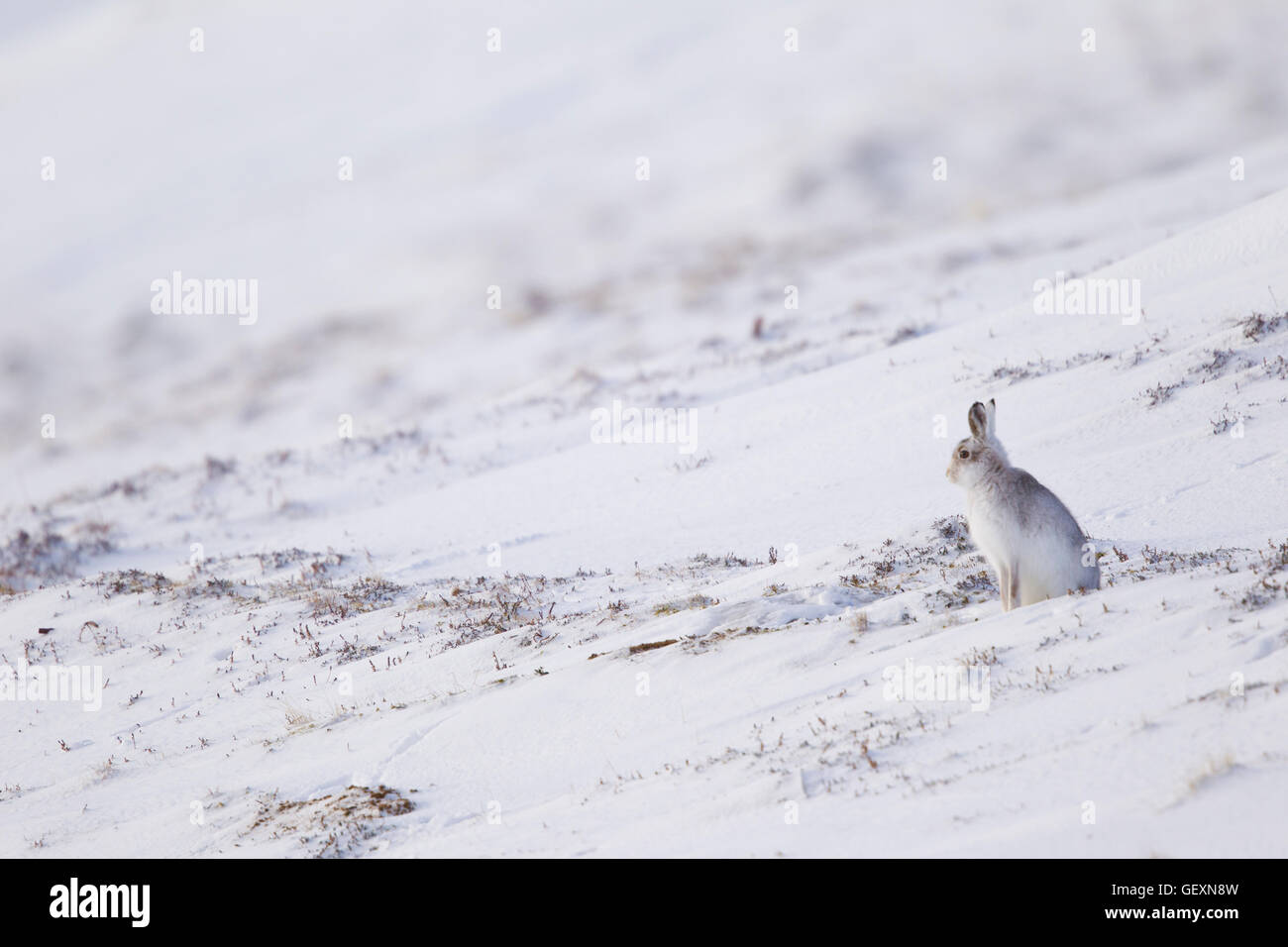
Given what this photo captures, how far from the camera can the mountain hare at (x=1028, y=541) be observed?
7.40 m

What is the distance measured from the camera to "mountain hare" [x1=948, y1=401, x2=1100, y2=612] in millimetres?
7402

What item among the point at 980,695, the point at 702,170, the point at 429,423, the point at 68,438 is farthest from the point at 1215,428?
the point at 702,170

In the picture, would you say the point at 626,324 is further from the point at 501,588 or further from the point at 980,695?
the point at 980,695

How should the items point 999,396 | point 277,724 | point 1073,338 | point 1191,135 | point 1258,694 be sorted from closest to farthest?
point 1258,694 → point 277,724 → point 999,396 → point 1073,338 → point 1191,135

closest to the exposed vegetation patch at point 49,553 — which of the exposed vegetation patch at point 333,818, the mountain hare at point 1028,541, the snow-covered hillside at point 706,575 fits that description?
the snow-covered hillside at point 706,575

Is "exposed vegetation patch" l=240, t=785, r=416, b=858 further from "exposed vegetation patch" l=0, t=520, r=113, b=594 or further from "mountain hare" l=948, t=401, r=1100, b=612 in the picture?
"exposed vegetation patch" l=0, t=520, r=113, b=594

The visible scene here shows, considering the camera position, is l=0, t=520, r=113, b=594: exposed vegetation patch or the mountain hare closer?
the mountain hare

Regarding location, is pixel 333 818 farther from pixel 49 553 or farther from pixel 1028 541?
pixel 49 553

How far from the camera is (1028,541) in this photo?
7434mm

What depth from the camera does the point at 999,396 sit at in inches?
571

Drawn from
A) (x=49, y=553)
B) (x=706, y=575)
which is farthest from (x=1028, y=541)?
(x=49, y=553)

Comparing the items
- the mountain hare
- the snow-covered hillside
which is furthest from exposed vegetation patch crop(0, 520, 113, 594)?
the mountain hare

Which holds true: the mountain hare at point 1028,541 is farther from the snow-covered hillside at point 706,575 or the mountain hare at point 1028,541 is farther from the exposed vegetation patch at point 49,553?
the exposed vegetation patch at point 49,553

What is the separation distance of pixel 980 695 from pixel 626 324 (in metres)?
29.2
